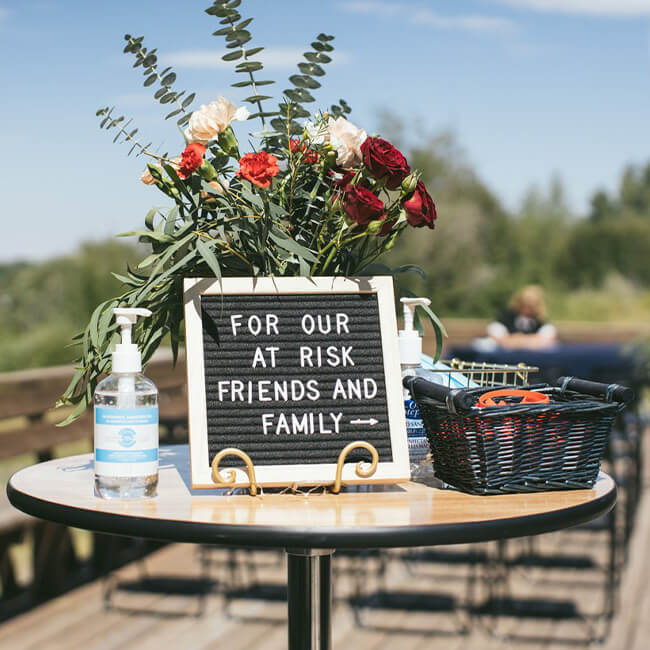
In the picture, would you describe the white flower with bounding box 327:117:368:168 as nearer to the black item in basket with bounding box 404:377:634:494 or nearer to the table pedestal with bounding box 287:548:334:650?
the black item in basket with bounding box 404:377:634:494

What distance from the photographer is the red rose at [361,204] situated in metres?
1.39

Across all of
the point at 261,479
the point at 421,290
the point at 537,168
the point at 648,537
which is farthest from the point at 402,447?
the point at 537,168

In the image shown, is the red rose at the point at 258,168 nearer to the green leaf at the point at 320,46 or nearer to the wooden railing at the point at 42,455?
the green leaf at the point at 320,46

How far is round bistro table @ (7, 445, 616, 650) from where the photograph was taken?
3.90 feet

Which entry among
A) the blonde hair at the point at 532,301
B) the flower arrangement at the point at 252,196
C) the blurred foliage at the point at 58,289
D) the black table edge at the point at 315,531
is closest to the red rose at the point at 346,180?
the flower arrangement at the point at 252,196

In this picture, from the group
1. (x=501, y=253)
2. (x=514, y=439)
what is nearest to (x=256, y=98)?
(x=514, y=439)

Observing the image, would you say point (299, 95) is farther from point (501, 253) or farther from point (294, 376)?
point (501, 253)

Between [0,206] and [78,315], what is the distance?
24599mm

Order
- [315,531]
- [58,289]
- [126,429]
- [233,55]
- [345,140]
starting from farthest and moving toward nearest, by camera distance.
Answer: [58,289], [233,55], [345,140], [126,429], [315,531]

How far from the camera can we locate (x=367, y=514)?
126 cm

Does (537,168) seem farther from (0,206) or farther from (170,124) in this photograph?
(170,124)

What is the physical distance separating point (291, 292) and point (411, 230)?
2.08 m

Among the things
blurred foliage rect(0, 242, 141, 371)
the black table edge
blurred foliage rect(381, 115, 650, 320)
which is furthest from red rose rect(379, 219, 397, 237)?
blurred foliage rect(381, 115, 650, 320)

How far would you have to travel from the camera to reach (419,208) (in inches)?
56.3
